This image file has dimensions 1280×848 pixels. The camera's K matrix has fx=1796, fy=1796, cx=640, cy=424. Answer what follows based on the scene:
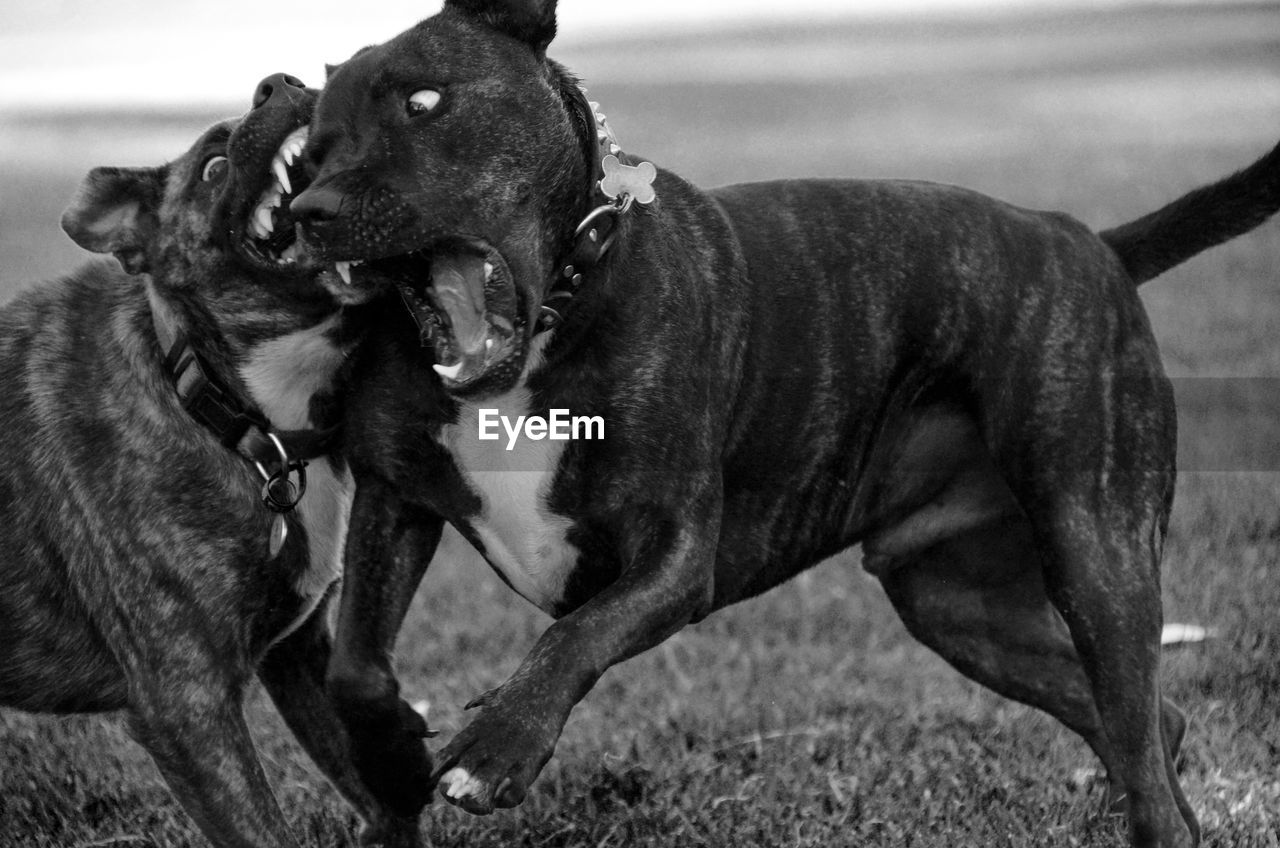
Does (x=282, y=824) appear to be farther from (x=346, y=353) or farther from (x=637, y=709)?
(x=637, y=709)

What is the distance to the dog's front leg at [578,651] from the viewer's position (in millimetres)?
3680

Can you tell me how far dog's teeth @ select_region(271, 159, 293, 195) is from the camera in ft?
14.0

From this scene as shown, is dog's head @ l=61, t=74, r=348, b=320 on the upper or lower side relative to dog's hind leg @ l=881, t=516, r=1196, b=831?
upper

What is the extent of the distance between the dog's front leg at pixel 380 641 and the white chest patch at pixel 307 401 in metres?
0.17

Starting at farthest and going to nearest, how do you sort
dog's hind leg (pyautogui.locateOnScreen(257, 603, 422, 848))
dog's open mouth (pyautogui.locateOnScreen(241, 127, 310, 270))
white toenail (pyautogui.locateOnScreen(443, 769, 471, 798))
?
dog's hind leg (pyautogui.locateOnScreen(257, 603, 422, 848)) < dog's open mouth (pyautogui.locateOnScreen(241, 127, 310, 270)) < white toenail (pyautogui.locateOnScreen(443, 769, 471, 798))

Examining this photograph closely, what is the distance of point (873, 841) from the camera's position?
487 centimetres

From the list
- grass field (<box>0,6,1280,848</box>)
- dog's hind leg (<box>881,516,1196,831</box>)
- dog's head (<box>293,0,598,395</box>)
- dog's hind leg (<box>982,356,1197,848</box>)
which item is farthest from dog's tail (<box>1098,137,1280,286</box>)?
dog's head (<box>293,0,598,395</box>)

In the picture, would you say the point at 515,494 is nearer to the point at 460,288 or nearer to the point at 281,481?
the point at 460,288

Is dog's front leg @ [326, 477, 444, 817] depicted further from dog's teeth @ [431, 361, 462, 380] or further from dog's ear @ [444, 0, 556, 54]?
dog's ear @ [444, 0, 556, 54]

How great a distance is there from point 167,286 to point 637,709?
8.45 ft

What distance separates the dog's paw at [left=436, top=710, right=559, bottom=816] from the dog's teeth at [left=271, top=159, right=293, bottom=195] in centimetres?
137

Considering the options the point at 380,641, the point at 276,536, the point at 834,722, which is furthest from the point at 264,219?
the point at 834,722

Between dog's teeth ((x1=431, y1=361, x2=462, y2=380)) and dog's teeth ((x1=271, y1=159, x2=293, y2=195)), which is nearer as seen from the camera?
dog's teeth ((x1=431, y1=361, x2=462, y2=380))

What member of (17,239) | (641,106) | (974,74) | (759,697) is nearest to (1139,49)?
(974,74)
